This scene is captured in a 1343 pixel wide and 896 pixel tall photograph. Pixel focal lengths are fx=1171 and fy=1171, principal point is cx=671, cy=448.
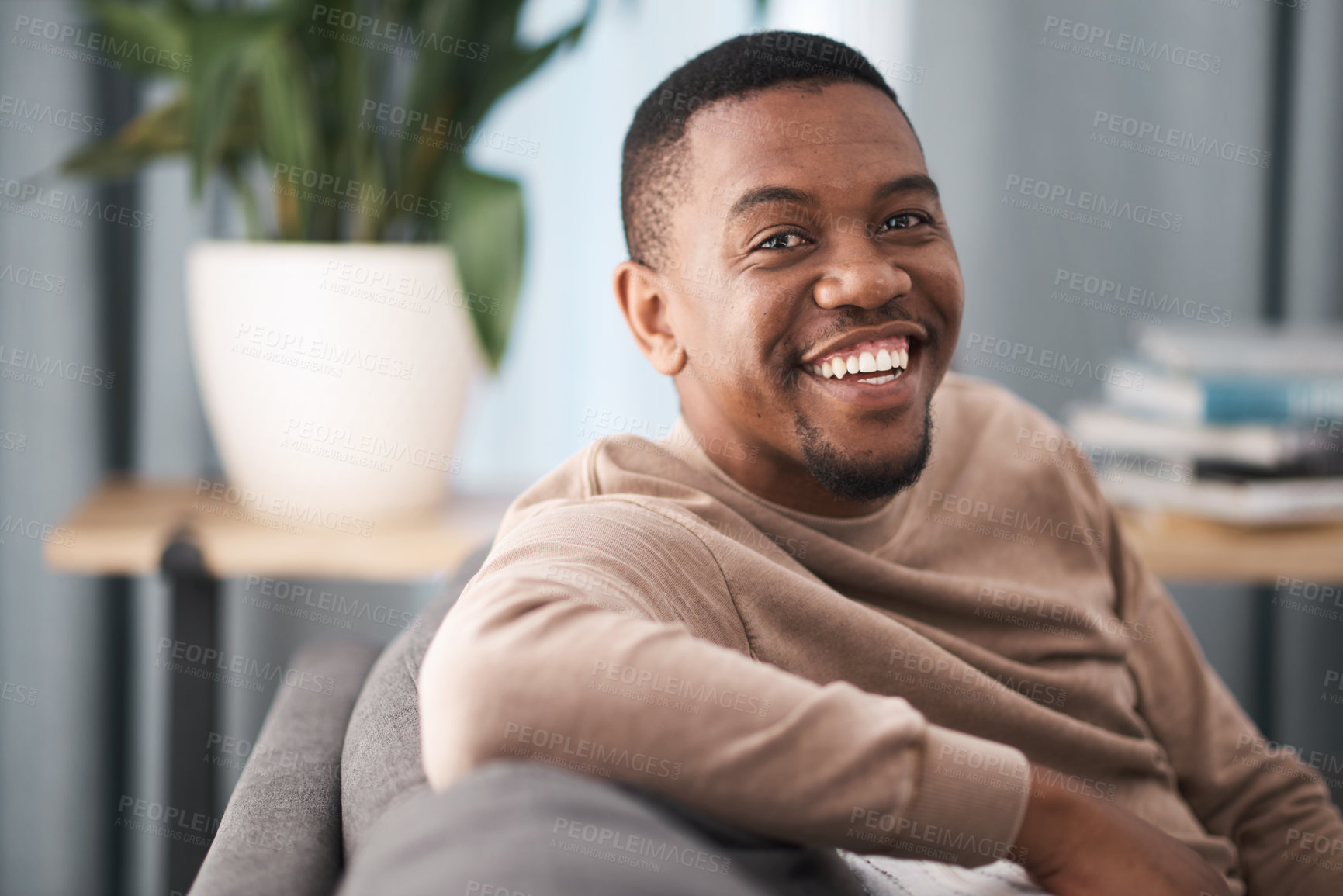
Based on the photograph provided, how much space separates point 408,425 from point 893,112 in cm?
87

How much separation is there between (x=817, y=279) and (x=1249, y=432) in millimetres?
1073

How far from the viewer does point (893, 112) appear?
917mm

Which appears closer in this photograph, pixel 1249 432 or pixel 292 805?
pixel 292 805

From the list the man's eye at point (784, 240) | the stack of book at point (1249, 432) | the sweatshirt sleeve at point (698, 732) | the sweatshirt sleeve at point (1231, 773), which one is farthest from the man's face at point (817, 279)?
the stack of book at point (1249, 432)

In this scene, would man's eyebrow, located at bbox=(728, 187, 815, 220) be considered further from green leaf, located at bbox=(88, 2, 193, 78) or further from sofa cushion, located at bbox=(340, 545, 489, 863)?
green leaf, located at bbox=(88, 2, 193, 78)

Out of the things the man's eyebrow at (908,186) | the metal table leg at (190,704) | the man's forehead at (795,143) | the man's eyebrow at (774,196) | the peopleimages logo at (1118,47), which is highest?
the peopleimages logo at (1118,47)

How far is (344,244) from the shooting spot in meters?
1.51

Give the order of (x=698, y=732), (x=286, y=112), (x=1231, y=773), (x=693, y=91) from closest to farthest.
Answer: (x=698, y=732), (x=693, y=91), (x=1231, y=773), (x=286, y=112)

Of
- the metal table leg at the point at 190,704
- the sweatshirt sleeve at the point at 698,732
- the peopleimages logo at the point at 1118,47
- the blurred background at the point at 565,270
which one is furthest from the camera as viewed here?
the peopleimages logo at the point at 1118,47

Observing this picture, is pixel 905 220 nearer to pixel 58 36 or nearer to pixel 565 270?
pixel 565 270

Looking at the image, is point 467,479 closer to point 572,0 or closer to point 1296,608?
point 572,0

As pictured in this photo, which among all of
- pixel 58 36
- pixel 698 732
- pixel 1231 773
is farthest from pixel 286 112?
pixel 1231 773

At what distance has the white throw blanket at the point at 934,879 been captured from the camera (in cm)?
81

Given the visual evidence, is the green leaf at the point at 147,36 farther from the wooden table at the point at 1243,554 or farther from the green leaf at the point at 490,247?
the wooden table at the point at 1243,554
